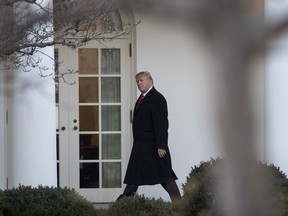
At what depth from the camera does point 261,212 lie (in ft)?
3.66

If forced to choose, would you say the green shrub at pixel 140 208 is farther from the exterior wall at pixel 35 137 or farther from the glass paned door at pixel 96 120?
the glass paned door at pixel 96 120

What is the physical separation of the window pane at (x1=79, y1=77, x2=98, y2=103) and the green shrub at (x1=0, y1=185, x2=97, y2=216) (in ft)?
11.4

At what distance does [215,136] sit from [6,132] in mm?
8076

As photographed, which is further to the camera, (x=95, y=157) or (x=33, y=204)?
(x=95, y=157)

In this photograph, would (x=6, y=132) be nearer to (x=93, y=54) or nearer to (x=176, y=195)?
(x=93, y=54)

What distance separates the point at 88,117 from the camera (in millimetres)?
9602

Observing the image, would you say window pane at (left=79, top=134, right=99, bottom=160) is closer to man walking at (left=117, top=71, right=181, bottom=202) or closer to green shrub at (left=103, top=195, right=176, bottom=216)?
man walking at (left=117, top=71, right=181, bottom=202)

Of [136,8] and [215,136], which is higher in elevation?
[136,8]

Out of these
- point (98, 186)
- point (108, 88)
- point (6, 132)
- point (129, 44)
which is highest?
point (129, 44)

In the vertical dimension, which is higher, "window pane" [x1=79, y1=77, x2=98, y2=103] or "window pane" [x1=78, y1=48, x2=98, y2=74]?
"window pane" [x1=78, y1=48, x2=98, y2=74]

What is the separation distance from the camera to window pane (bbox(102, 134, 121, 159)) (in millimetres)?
9617

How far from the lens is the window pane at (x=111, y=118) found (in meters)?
9.60

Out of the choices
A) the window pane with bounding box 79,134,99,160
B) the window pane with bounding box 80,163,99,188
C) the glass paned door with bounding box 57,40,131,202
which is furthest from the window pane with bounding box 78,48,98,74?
the window pane with bounding box 80,163,99,188

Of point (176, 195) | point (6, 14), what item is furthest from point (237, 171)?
point (176, 195)
